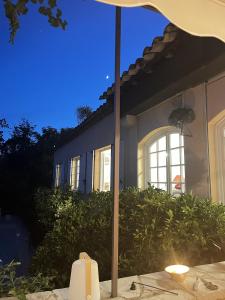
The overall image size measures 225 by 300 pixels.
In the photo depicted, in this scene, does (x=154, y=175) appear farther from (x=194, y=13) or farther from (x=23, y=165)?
(x=23, y=165)

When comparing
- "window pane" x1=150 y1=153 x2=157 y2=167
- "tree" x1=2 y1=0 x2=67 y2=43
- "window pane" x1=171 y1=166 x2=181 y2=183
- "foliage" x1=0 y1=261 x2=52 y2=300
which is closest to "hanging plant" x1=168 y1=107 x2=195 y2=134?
"window pane" x1=171 y1=166 x2=181 y2=183

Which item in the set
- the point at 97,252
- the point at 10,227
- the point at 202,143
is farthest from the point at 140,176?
the point at 10,227

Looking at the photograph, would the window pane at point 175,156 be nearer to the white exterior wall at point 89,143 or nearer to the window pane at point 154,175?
the window pane at point 154,175

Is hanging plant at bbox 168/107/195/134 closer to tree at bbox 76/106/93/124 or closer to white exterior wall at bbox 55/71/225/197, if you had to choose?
white exterior wall at bbox 55/71/225/197

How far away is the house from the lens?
2.96m

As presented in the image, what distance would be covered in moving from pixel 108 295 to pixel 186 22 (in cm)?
153

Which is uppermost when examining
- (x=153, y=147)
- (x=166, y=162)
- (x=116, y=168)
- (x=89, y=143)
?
(x=89, y=143)

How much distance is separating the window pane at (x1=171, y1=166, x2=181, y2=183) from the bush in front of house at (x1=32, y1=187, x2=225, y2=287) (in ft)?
4.06

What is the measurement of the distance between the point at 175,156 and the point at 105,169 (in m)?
3.34

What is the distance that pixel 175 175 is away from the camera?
4.05m

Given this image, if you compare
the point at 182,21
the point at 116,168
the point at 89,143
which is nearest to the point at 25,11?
the point at 182,21

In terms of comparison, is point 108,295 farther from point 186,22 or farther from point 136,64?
point 136,64

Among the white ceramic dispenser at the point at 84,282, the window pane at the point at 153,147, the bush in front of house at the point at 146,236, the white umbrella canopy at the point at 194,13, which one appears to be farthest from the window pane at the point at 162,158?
the white ceramic dispenser at the point at 84,282

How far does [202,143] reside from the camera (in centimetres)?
339
